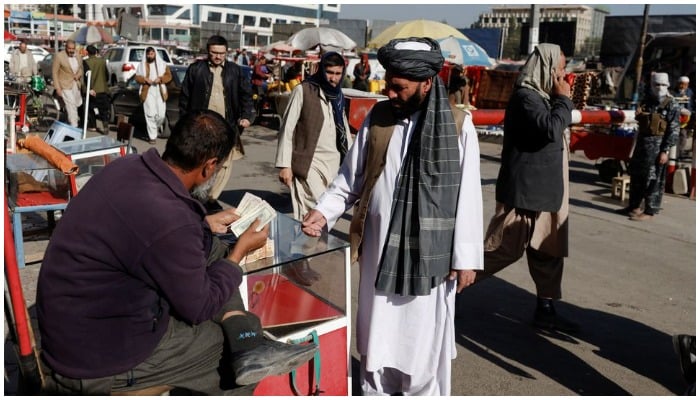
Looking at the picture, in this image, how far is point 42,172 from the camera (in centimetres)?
536

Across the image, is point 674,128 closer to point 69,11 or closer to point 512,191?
point 512,191

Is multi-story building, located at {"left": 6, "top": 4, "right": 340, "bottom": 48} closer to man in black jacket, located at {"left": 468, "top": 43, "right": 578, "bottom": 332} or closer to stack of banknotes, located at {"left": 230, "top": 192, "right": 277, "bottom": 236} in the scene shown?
man in black jacket, located at {"left": 468, "top": 43, "right": 578, "bottom": 332}

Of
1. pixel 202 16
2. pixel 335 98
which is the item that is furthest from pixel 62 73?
pixel 202 16

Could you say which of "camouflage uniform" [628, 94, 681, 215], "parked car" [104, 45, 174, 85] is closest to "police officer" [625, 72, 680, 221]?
"camouflage uniform" [628, 94, 681, 215]

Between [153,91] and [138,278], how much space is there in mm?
10361

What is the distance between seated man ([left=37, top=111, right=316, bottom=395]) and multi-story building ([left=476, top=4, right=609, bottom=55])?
1337cm

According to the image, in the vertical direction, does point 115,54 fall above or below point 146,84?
above

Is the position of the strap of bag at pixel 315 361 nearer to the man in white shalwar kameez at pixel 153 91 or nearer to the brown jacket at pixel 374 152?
the brown jacket at pixel 374 152

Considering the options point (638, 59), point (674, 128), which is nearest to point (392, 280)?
point (674, 128)

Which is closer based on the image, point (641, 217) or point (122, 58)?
point (641, 217)

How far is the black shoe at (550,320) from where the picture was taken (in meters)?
4.38

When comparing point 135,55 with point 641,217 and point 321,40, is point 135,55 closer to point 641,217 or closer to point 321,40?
point 321,40

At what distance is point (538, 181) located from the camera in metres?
4.05

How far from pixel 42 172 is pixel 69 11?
3885 inches
